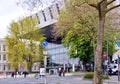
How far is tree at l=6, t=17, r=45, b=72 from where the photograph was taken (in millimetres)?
81188

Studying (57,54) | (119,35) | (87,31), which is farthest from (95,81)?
(57,54)

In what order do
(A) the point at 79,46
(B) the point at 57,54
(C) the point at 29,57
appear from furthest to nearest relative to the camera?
(B) the point at 57,54, (C) the point at 29,57, (A) the point at 79,46

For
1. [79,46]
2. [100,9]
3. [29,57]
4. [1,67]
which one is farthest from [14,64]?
[100,9]

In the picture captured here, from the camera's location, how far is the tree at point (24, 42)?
266 feet

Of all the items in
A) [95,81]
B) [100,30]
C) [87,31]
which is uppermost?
[87,31]

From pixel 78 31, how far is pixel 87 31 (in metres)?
1.94

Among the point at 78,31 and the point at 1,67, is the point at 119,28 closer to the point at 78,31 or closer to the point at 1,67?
the point at 78,31

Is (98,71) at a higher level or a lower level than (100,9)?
lower

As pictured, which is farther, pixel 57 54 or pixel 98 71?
pixel 57 54

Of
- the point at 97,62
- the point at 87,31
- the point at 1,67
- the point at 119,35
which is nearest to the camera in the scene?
the point at 97,62

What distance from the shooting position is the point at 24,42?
8219 cm

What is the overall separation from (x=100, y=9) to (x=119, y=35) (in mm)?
32862

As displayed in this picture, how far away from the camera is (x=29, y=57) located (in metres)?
81.5

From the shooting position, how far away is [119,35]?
50531 mm
